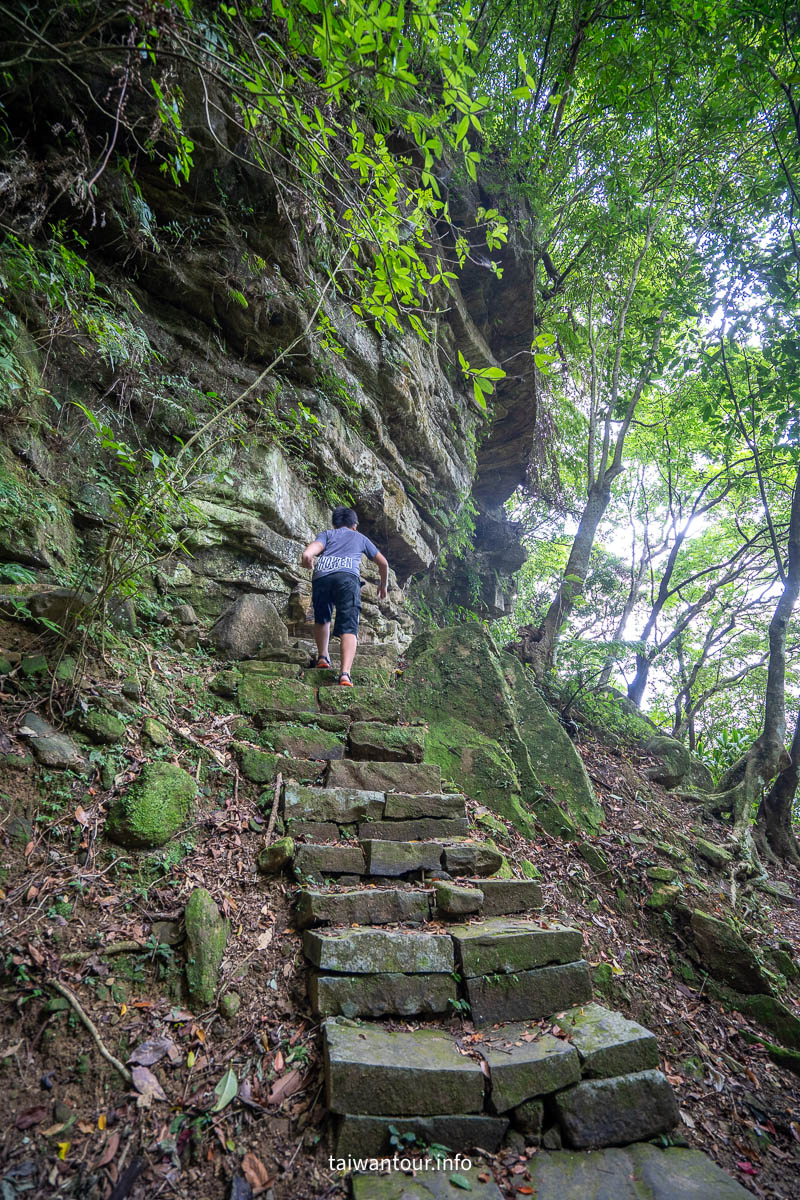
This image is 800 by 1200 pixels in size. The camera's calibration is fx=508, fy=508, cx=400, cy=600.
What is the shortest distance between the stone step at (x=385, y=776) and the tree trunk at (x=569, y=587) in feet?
15.8

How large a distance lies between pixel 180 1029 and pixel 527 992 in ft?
6.28

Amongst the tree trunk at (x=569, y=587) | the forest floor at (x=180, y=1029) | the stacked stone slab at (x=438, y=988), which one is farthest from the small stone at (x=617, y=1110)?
the tree trunk at (x=569, y=587)

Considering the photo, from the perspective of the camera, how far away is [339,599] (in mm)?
5734

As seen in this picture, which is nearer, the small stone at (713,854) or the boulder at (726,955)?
the boulder at (726,955)

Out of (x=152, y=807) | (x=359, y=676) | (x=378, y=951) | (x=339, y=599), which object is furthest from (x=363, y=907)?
(x=339, y=599)

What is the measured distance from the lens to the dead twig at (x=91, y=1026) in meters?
2.18

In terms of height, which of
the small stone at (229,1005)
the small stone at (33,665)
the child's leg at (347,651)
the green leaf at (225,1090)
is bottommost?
the green leaf at (225,1090)

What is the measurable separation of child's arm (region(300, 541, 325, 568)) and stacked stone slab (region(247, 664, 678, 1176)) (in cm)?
197

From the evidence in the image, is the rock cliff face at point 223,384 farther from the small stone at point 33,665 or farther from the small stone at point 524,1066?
the small stone at point 524,1066

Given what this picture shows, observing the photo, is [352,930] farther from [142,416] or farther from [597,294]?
[597,294]

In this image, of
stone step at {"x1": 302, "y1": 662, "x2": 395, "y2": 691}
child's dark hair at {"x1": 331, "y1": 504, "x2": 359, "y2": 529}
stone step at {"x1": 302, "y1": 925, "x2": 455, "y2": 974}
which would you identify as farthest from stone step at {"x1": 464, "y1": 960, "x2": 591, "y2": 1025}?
child's dark hair at {"x1": 331, "y1": 504, "x2": 359, "y2": 529}

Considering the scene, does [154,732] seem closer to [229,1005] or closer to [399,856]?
[229,1005]

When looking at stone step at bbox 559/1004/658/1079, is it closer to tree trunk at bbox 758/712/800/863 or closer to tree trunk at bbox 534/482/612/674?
tree trunk at bbox 758/712/800/863

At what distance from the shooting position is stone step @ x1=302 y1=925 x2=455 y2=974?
2.74 metres
